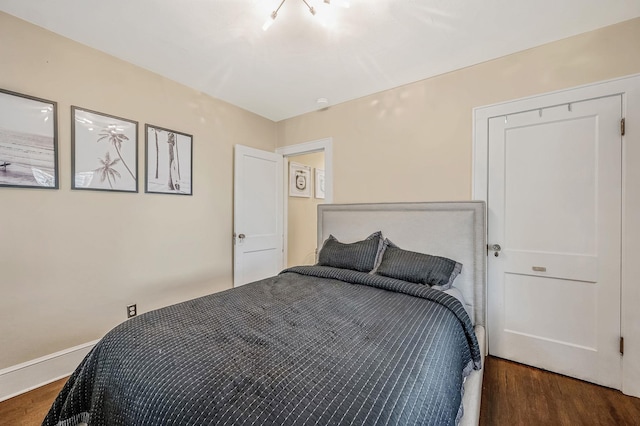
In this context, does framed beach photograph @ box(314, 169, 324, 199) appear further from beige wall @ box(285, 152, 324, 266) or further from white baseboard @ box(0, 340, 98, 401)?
white baseboard @ box(0, 340, 98, 401)

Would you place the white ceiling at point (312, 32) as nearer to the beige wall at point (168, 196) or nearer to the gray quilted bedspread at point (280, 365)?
the beige wall at point (168, 196)

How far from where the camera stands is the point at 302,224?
4352mm

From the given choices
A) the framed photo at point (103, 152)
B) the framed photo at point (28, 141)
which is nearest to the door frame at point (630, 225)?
the framed photo at point (103, 152)

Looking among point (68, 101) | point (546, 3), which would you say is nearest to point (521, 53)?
point (546, 3)

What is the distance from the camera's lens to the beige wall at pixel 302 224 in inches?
162

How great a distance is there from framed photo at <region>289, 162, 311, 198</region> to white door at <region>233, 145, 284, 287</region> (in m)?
0.47

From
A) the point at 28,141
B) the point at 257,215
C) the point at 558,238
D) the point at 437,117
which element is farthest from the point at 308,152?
the point at 558,238

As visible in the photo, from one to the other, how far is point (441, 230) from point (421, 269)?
498 millimetres

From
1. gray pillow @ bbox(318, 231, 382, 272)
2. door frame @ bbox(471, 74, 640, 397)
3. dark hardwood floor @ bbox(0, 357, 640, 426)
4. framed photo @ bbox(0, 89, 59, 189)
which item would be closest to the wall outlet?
dark hardwood floor @ bbox(0, 357, 640, 426)

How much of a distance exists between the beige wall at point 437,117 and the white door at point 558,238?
0.22 metres

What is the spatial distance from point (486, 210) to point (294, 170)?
2.68m

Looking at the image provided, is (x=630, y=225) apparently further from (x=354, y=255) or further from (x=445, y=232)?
(x=354, y=255)

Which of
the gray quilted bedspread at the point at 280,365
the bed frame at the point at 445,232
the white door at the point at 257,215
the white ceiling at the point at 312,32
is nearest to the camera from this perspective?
the gray quilted bedspread at the point at 280,365

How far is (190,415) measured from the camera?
0.79 m
